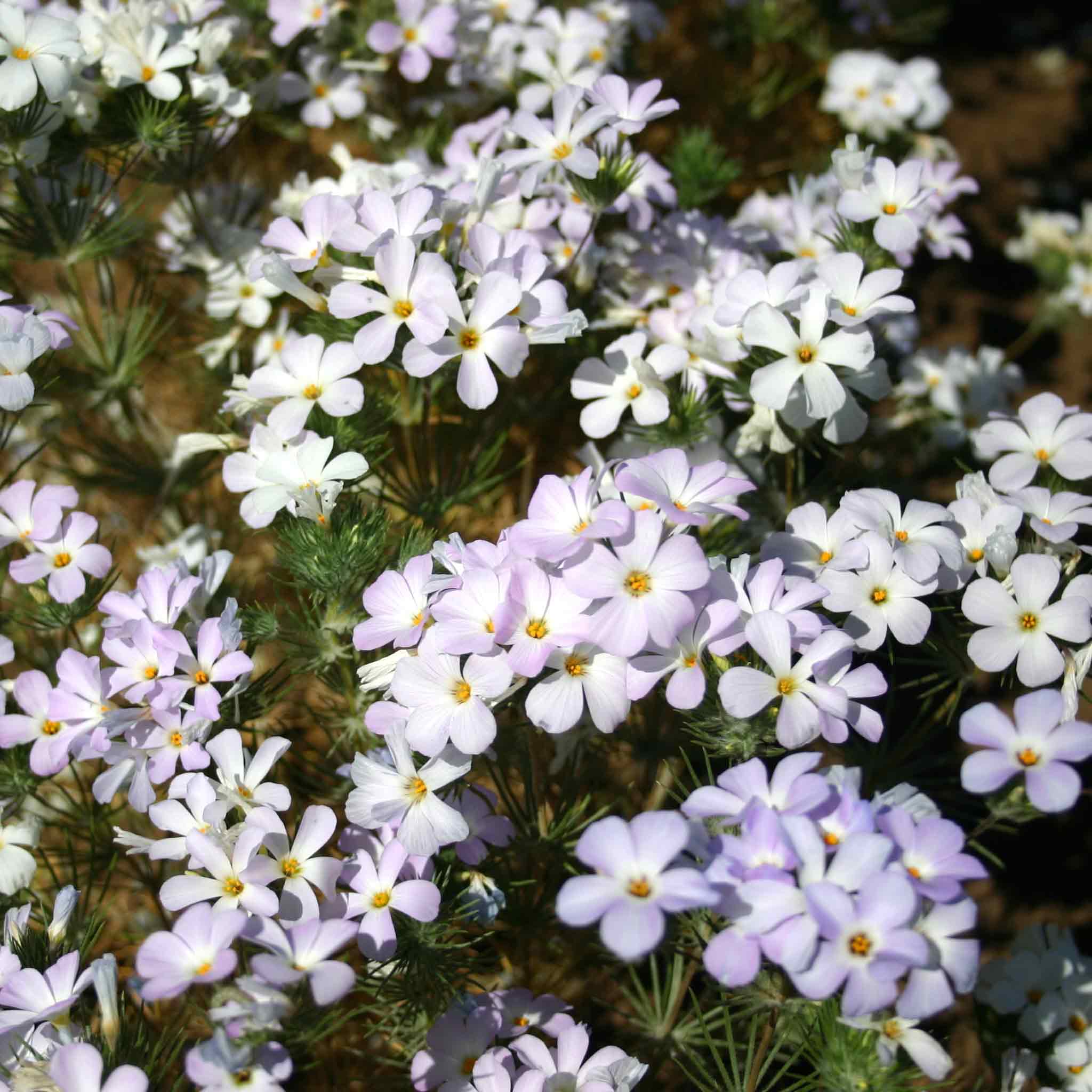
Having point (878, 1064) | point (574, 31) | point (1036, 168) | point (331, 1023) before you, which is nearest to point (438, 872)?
point (331, 1023)

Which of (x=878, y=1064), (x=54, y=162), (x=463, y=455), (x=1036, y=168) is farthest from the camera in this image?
(x=1036, y=168)

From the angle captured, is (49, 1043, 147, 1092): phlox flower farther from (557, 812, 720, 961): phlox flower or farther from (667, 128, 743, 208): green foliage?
(667, 128, 743, 208): green foliage

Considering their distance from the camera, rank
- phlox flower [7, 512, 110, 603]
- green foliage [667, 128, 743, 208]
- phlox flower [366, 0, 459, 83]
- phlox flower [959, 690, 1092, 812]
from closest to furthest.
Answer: phlox flower [959, 690, 1092, 812] < phlox flower [7, 512, 110, 603] < phlox flower [366, 0, 459, 83] < green foliage [667, 128, 743, 208]

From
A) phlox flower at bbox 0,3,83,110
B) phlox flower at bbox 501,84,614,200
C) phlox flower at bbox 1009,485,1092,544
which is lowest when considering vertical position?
phlox flower at bbox 1009,485,1092,544

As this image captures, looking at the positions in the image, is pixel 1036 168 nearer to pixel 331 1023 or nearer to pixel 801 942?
pixel 801 942

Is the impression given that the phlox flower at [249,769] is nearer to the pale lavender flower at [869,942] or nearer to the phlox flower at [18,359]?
the phlox flower at [18,359]

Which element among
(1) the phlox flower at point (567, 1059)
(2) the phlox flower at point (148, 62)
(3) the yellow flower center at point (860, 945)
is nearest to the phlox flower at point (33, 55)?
(2) the phlox flower at point (148, 62)

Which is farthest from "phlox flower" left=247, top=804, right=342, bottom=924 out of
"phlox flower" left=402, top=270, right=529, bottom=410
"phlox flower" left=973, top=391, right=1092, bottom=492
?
"phlox flower" left=973, top=391, right=1092, bottom=492

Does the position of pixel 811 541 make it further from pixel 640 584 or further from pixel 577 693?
pixel 577 693
